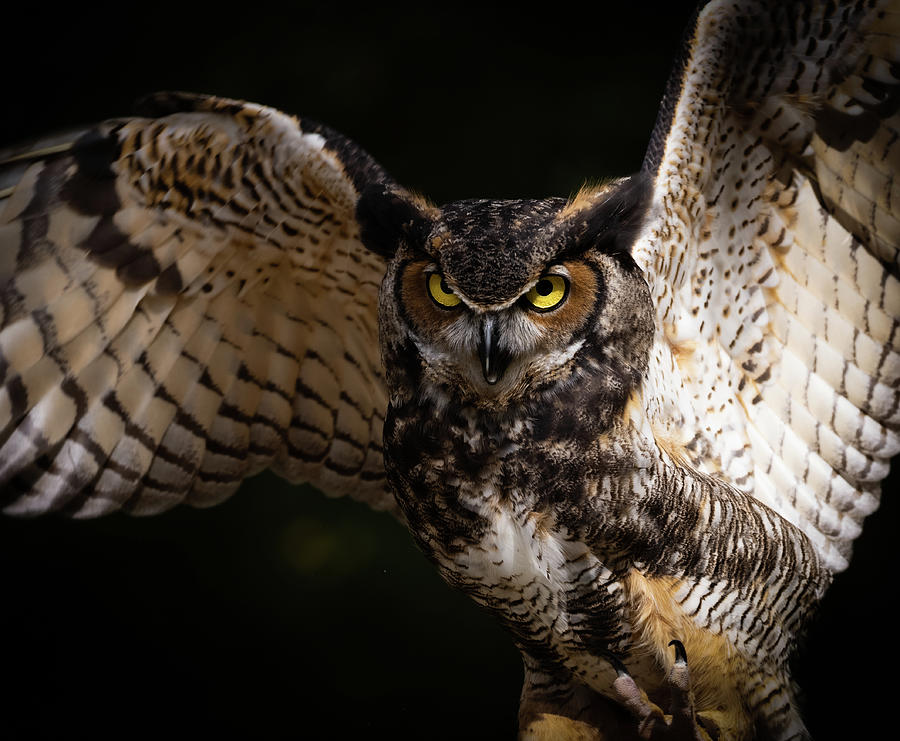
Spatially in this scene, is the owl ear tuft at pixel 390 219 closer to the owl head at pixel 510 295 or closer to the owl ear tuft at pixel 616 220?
the owl head at pixel 510 295

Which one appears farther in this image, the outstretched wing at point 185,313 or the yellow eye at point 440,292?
the outstretched wing at point 185,313

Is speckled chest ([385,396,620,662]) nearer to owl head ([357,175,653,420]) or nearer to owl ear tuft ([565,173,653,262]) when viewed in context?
owl head ([357,175,653,420])

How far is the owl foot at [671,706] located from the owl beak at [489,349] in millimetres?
576

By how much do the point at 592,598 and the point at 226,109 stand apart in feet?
3.33

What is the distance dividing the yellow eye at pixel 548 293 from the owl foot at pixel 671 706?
2.02 ft

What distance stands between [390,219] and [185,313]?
56cm

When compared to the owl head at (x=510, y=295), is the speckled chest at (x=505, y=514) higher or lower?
lower

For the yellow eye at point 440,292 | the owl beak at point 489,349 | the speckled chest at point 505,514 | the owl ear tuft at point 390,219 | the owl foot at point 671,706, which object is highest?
the owl ear tuft at point 390,219

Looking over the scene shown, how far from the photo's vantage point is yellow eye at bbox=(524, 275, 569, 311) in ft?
4.89

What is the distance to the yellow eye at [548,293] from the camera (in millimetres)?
1491

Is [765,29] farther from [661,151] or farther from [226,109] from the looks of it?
[226,109]

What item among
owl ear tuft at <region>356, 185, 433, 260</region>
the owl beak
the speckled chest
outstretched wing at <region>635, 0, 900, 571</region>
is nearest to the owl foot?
the speckled chest

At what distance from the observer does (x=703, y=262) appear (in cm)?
185

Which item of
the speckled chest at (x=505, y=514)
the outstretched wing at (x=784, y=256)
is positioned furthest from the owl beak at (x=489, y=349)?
the outstretched wing at (x=784, y=256)
